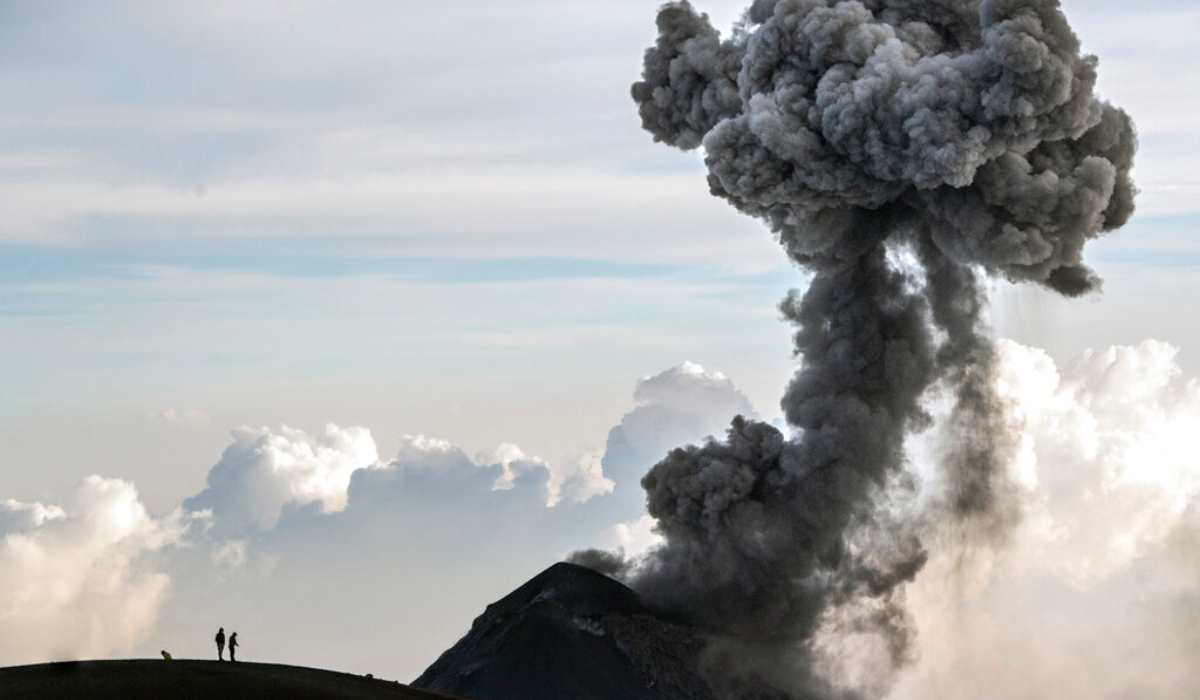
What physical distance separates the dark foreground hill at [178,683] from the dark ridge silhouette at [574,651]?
33.1 metres

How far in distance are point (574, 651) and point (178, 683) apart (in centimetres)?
4358

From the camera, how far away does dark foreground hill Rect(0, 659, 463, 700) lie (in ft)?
212

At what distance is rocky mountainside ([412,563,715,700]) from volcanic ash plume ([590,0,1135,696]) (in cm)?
256

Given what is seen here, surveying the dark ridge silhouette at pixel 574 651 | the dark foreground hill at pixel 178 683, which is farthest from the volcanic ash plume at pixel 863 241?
the dark foreground hill at pixel 178 683

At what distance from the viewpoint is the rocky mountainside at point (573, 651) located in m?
104

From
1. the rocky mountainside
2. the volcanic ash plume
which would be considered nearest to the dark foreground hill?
the rocky mountainside

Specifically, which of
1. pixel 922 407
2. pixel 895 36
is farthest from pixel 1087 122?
pixel 922 407

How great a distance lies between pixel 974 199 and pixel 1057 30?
32.4 feet

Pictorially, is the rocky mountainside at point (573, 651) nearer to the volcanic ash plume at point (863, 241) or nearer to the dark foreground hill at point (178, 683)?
the volcanic ash plume at point (863, 241)

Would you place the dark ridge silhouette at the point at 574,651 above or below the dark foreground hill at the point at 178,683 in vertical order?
above

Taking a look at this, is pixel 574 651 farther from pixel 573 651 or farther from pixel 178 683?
pixel 178 683

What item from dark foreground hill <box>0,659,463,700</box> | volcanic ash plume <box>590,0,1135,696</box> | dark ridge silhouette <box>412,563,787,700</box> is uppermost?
volcanic ash plume <box>590,0,1135,696</box>

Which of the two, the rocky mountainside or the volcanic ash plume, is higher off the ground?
the volcanic ash plume

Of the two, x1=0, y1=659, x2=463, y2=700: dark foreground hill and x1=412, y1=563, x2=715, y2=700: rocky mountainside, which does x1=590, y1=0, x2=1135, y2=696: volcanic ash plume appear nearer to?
x1=412, y1=563, x2=715, y2=700: rocky mountainside
